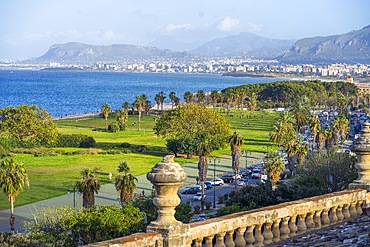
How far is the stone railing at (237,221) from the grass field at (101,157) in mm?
38214

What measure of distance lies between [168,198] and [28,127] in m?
83.0

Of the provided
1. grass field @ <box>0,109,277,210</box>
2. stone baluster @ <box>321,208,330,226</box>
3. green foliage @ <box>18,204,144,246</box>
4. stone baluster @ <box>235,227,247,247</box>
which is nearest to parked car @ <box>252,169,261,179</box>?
grass field @ <box>0,109,277,210</box>

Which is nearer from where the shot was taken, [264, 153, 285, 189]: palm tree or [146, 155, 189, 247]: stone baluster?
[146, 155, 189, 247]: stone baluster

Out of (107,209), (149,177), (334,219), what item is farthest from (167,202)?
(107,209)

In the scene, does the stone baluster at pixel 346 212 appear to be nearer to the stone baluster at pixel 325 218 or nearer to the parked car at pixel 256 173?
the stone baluster at pixel 325 218

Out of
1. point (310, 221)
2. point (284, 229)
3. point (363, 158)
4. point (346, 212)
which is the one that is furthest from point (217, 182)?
point (284, 229)

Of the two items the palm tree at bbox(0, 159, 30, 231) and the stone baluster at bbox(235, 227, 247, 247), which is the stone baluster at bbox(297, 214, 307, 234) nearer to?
the stone baluster at bbox(235, 227, 247, 247)

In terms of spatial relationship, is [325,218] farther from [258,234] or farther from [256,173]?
[256,173]

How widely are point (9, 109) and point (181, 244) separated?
85684 mm

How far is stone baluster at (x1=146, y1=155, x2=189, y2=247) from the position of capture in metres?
9.09

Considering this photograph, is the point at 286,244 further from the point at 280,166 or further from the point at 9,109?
the point at 9,109

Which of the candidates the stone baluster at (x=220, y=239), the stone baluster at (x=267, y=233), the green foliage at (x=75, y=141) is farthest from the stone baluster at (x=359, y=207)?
the green foliage at (x=75, y=141)

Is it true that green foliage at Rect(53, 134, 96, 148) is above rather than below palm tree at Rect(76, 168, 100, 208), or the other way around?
below

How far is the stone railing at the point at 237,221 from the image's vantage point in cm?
916
